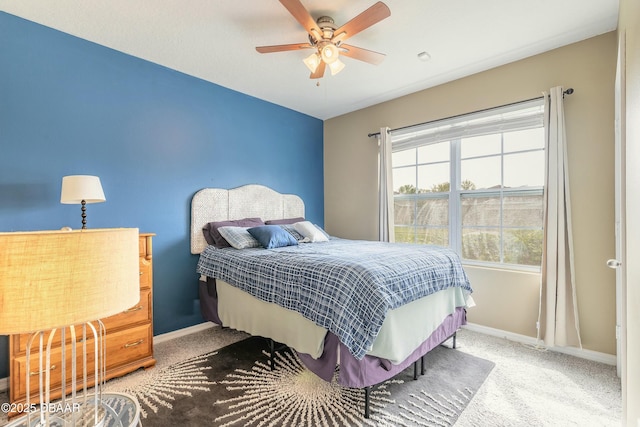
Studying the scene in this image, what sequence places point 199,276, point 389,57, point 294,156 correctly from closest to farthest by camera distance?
point 389,57 → point 199,276 → point 294,156

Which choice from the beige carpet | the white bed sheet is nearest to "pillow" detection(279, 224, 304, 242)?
the white bed sheet

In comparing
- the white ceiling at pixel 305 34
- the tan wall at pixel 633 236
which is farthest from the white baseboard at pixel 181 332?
the tan wall at pixel 633 236

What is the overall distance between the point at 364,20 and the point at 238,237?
206cm

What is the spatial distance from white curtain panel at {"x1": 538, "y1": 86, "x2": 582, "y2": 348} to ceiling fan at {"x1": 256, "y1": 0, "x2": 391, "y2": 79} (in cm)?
157

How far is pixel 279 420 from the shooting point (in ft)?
5.57

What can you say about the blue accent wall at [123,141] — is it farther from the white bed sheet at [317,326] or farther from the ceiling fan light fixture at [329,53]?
the ceiling fan light fixture at [329,53]

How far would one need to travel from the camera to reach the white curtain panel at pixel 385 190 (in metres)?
3.60

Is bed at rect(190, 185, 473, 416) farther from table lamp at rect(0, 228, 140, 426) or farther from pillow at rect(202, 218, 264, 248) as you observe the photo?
table lamp at rect(0, 228, 140, 426)

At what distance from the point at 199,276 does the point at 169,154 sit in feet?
4.10

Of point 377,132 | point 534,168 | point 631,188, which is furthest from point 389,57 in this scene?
point 631,188

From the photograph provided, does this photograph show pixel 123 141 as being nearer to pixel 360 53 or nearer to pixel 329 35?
pixel 329 35

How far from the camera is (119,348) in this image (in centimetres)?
215

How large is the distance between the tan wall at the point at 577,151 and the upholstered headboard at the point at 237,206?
5.64ft

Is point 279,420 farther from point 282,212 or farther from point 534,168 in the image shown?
point 534,168
